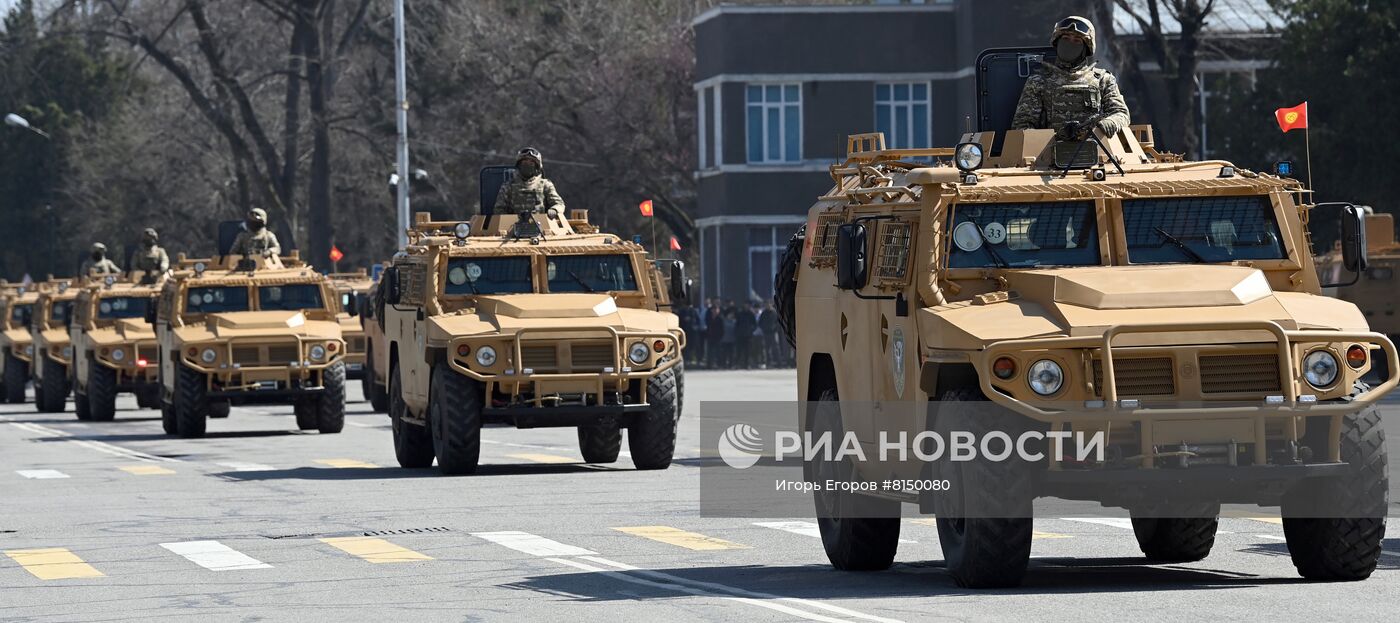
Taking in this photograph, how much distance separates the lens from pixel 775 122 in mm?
56562

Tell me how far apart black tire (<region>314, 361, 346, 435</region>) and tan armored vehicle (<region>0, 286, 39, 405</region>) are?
16237mm

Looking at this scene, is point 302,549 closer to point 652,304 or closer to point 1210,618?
point 1210,618

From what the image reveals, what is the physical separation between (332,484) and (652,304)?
3.60 metres

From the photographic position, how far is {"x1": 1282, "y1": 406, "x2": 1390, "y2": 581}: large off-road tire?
11836 mm

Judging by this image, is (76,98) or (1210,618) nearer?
(1210,618)

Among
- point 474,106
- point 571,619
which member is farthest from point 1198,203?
point 474,106

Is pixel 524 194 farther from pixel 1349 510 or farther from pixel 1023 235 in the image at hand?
pixel 1349 510

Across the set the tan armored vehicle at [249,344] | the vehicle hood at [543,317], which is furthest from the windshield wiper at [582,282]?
the tan armored vehicle at [249,344]

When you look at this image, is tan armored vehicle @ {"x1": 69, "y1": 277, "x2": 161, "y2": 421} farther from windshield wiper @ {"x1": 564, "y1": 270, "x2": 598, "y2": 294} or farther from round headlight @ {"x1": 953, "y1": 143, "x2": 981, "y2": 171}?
round headlight @ {"x1": 953, "y1": 143, "x2": 981, "y2": 171}

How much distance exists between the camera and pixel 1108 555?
47.4ft

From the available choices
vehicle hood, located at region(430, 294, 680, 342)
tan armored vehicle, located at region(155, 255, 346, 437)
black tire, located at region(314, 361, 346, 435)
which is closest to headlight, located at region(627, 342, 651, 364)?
vehicle hood, located at region(430, 294, 680, 342)

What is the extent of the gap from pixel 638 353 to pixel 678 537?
6365 millimetres

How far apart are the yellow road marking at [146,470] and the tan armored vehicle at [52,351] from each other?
15.8 m

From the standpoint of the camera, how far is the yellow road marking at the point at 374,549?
49.6ft
